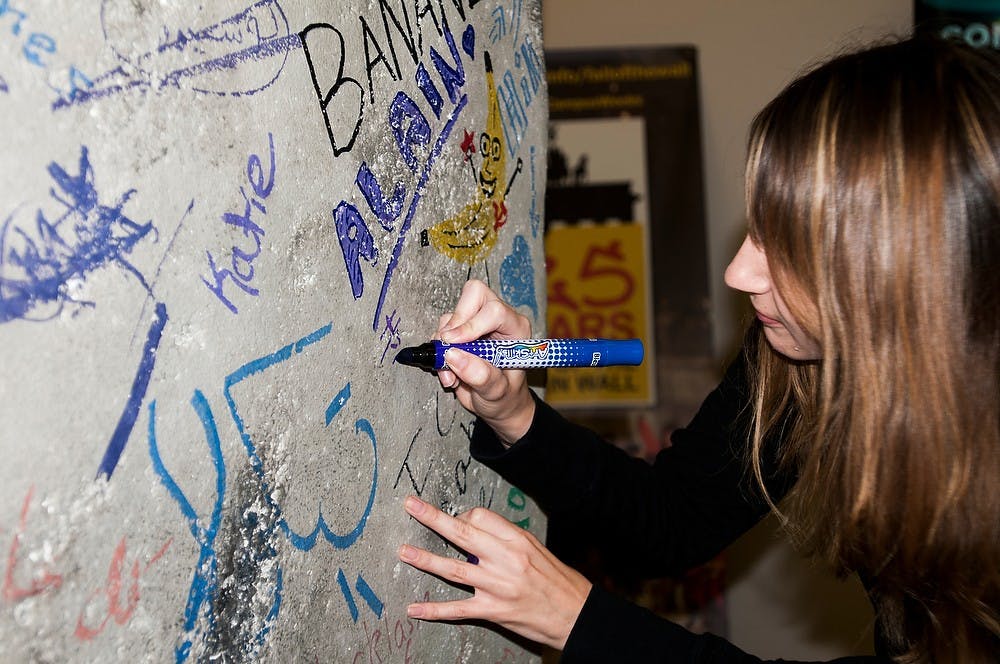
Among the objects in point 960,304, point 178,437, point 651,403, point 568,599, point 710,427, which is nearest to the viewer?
point 178,437

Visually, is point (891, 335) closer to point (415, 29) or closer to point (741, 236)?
point (415, 29)

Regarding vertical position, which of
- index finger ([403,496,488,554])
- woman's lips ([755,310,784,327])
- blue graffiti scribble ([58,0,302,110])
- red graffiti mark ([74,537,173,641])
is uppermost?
blue graffiti scribble ([58,0,302,110])

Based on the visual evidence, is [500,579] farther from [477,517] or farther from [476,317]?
[476,317]

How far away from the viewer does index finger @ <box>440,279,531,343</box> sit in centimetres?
76

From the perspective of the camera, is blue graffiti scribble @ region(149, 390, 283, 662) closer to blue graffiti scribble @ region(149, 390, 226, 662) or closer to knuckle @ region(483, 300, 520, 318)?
blue graffiti scribble @ region(149, 390, 226, 662)

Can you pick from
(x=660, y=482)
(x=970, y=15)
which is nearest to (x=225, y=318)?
(x=660, y=482)

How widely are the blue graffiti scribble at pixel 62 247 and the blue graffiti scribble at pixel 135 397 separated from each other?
33mm

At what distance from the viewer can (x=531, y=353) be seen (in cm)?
76

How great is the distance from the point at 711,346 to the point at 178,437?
1.77m

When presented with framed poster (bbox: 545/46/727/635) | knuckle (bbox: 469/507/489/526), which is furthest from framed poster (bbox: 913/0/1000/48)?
knuckle (bbox: 469/507/489/526)

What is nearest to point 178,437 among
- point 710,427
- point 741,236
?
point 710,427

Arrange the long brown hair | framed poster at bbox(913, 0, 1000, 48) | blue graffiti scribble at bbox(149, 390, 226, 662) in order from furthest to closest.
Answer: framed poster at bbox(913, 0, 1000, 48) < the long brown hair < blue graffiti scribble at bbox(149, 390, 226, 662)

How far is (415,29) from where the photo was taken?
73cm

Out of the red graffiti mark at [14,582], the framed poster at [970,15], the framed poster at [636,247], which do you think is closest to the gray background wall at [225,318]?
the red graffiti mark at [14,582]
